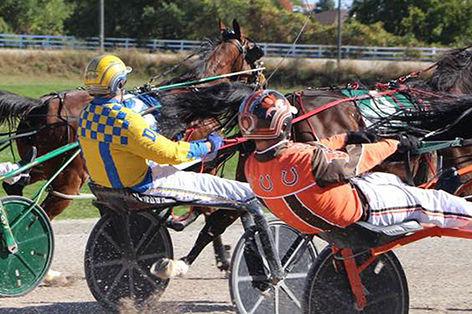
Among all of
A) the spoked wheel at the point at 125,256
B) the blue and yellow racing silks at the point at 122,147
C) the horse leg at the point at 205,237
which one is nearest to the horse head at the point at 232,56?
the horse leg at the point at 205,237

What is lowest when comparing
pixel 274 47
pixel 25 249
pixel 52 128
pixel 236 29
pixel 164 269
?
pixel 274 47

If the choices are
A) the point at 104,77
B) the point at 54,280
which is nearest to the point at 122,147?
the point at 104,77

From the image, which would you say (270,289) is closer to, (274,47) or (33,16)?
(274,47)

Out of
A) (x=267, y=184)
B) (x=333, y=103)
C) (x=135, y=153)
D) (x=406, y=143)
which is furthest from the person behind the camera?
(x=333, y=103)

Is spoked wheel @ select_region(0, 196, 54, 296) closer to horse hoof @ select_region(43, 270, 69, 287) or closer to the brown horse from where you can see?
horse hoof @ select_region(43, 270, 69, 287)

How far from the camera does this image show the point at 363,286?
4141 mm

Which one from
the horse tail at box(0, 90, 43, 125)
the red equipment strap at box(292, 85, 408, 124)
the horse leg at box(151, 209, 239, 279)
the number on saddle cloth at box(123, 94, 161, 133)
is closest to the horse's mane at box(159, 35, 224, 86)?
the number on saddle cloth at box(123, 94, 161, 133)

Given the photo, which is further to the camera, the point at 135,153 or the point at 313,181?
the point at 135,153

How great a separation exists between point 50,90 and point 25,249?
A: 19.5m

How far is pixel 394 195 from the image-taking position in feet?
13.4

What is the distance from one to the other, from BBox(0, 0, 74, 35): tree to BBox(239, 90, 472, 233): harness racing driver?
40.2 meters

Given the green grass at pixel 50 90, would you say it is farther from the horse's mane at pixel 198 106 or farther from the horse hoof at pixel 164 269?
the horse hoof at pixel 164 269

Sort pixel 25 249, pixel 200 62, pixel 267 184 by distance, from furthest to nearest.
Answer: pixel 200 62
pixel 25 249
pixel 267 184

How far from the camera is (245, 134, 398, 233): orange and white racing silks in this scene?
12.8 feet
